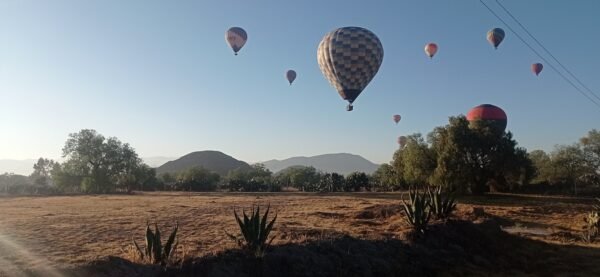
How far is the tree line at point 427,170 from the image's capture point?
104 feet

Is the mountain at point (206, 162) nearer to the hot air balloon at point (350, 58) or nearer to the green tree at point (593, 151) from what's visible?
the green tree at point (593, 151)

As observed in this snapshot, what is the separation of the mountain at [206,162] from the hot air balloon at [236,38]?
10586 centimetres

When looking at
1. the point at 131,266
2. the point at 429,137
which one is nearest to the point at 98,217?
the point at 131,266

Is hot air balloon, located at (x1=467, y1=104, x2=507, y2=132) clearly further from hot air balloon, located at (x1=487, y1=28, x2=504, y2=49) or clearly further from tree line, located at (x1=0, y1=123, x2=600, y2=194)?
hot air balloon, located at (x1=487, y1=28, x2=504, y2=49)

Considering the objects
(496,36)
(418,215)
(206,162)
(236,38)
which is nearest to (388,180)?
(496,36)

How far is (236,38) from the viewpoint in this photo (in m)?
30.3

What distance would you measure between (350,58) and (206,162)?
4884 inches

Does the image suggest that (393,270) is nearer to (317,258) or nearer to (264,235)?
(317,258)

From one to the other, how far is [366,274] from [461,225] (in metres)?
5.01

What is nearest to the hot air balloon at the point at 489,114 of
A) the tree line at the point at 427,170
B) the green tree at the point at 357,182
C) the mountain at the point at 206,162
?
the tree line at the point at 427,170

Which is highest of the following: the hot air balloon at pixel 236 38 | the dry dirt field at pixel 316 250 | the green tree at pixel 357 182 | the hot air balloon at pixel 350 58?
the hot air balloon at pixel 236 38

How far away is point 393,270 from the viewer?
9.41 meters

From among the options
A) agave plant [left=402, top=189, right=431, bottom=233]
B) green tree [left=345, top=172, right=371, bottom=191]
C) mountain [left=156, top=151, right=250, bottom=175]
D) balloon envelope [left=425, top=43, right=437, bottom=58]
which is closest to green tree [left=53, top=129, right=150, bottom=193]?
green tree [left=345, top=172, right=371, bottom=191]

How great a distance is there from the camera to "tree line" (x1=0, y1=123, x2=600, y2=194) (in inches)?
1249
